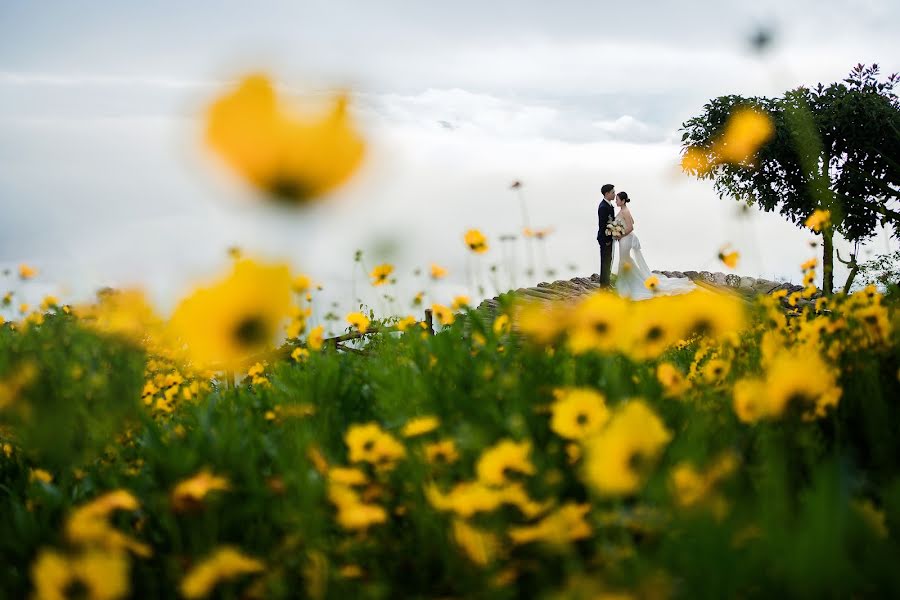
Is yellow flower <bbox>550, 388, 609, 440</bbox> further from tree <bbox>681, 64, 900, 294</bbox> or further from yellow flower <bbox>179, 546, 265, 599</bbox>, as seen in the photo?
tree <bbox>681, 64, 900, 294</bbox>

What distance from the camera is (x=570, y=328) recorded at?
230 centimetres

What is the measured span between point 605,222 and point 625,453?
11410 millimetres

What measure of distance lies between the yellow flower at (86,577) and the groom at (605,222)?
11527mm

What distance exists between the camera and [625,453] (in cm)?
120

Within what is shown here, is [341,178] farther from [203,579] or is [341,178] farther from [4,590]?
[4,590]

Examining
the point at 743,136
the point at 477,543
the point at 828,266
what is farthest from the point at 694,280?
the point at 477,543

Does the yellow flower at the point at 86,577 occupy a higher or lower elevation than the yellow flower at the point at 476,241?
lower

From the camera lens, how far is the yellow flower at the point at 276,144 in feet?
3.26

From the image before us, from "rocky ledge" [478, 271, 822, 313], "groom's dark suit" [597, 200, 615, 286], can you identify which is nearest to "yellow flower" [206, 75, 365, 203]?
"rocky ledge" [478, 271, 822, 313]

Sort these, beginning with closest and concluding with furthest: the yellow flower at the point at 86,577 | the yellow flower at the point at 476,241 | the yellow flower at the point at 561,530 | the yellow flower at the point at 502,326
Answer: the yellow flower at the point at 86,577, the yellow flower at the point at 561,530, the yellow flower at the point at 502,326, the yellow flower at the point at 476,241

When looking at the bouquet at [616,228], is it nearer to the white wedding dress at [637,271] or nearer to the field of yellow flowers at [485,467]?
the white wedding dress at [637,271]

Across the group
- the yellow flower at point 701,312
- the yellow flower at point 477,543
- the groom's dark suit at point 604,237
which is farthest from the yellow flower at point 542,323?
the groom's dark suit at point 604,237

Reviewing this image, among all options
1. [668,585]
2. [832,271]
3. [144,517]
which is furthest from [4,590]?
[832,271]

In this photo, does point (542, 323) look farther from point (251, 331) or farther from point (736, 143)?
point (736, 143)
